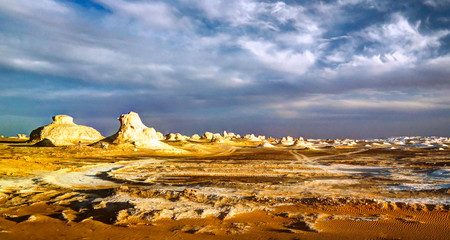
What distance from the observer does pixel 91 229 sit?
279 inches

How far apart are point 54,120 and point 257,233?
170 feet

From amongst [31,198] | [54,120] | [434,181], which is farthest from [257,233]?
[54,120]

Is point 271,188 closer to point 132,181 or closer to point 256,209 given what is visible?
point 256,209

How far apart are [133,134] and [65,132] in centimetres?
1539

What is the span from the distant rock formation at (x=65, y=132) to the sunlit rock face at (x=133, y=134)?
9.96 meters

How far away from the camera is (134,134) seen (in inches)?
1521

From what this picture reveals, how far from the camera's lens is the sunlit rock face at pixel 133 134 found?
123ft

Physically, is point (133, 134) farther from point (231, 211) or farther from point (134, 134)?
point (231, 211)

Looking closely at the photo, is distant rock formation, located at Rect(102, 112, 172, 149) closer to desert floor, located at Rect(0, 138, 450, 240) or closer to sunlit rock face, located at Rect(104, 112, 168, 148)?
sunlit rock face, located at Rect(104, 112, 168, 148)

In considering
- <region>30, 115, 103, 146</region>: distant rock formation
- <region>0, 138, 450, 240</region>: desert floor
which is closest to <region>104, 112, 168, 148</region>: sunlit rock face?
<region>30, 115, 103, 146</region>: distant rock formation

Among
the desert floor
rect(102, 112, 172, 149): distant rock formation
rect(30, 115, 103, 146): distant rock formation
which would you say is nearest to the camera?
Result: the desert floor

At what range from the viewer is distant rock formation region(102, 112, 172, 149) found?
1476 inches

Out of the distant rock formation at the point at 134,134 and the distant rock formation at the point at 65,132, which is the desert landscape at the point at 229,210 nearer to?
the distant rock formation at the point at 134,134

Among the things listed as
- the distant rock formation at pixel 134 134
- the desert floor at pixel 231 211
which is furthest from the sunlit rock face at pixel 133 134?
the desert floor at pixel 231 211
